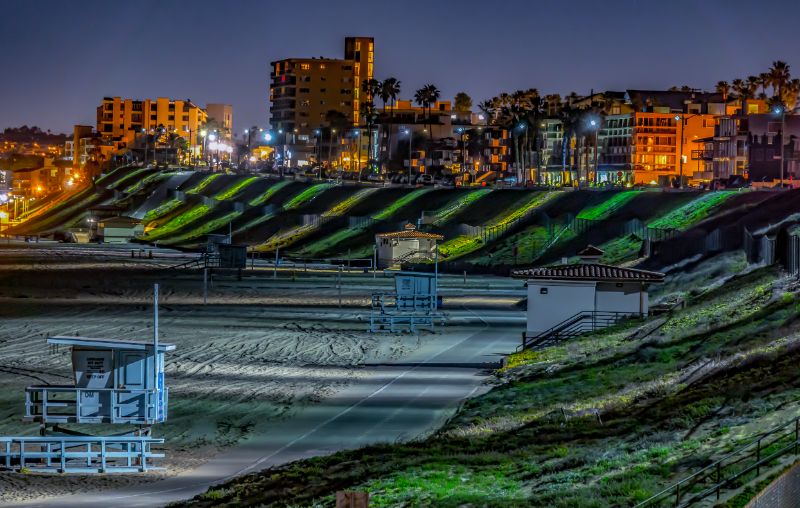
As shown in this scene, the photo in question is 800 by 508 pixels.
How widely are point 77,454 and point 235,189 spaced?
465 feet

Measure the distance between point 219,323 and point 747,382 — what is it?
33117mm

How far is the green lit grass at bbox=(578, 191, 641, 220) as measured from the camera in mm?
97188

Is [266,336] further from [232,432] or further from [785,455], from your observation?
[785,455]

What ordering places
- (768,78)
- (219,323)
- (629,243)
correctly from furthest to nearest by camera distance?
(768,78), (629,243), (219,323)

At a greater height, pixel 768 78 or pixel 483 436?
pixel 768 78

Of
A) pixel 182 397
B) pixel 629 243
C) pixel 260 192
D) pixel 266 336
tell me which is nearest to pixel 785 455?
pixel 182 397

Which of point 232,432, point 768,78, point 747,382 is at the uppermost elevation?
point 768,78

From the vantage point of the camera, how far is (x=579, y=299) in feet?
152

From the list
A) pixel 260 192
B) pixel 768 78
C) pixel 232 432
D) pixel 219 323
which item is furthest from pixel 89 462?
pixel 768 78

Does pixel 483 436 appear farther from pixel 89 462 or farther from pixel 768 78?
pixel 768 78

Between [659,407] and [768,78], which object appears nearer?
[659,407]

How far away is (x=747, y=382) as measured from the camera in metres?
26.2

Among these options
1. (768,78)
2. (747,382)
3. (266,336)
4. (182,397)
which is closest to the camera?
(747,382)

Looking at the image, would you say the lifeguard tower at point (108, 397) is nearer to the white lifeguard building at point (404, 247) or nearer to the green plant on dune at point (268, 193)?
the white lifeguard building at point (404, 247)
